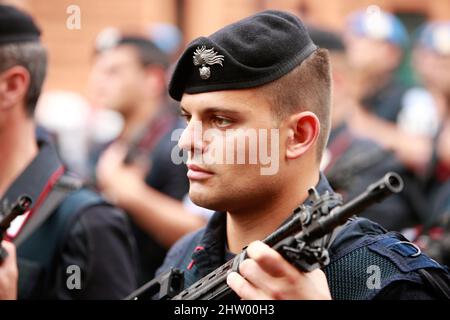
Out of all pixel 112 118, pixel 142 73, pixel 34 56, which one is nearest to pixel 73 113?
pixel 112 118

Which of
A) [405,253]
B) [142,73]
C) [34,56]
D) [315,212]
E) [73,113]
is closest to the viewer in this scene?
[315,212]

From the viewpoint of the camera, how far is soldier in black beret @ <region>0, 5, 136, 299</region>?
13.2ft

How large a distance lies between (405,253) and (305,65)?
669 millimetres

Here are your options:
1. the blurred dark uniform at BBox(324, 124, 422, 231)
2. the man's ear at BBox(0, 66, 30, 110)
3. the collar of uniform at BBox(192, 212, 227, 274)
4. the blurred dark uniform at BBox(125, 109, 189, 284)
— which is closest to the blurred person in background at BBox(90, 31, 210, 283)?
the blurred dark uniform at BBox(125, 109, 189, 284)

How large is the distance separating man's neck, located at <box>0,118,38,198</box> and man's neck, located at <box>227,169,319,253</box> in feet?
4.96

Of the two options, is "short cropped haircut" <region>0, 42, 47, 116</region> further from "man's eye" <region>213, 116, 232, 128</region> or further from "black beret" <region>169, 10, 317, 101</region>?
"man's eye" <region>213, 116, 232, 128</region>

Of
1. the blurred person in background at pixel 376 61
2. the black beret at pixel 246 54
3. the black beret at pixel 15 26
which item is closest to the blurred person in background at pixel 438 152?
the blurred person in background at pixel 376 61

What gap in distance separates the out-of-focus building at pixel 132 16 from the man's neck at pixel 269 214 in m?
11.9

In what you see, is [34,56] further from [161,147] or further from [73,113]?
[73,113]

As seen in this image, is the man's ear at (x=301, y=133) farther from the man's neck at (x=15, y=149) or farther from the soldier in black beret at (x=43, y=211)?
the man's neck at (x=15, y=149)

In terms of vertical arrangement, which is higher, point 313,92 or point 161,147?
point 313,92

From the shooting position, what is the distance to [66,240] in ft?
13.3

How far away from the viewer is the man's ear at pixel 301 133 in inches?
121

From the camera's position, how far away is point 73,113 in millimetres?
12656
